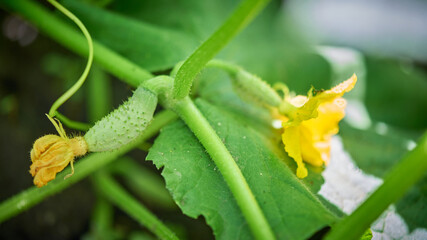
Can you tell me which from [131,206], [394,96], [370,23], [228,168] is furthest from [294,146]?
[370,23]

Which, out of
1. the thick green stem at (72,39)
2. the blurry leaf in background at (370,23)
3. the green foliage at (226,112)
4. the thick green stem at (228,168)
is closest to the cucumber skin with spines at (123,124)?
the green foliage at (226,112)

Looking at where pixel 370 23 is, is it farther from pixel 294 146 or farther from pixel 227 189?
pixel 227 189

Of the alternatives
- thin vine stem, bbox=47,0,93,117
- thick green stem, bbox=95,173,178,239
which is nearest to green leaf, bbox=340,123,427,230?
thick green stem, bbox=95,173,178,239

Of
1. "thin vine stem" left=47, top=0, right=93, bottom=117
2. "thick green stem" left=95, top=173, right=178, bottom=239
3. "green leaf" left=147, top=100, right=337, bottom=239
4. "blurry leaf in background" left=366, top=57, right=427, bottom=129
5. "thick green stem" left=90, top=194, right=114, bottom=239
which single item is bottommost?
"thick green stem" left=90, top=194, right=114, bottom=239

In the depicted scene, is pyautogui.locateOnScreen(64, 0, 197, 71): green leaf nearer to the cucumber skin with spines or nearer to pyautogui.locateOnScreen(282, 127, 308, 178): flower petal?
the cucumber skin with spines

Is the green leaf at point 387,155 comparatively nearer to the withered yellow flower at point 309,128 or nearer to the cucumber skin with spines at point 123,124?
the withered yellow flower at point 309,128

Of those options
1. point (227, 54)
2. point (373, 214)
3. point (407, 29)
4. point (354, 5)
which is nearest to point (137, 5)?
point (227, 54)
